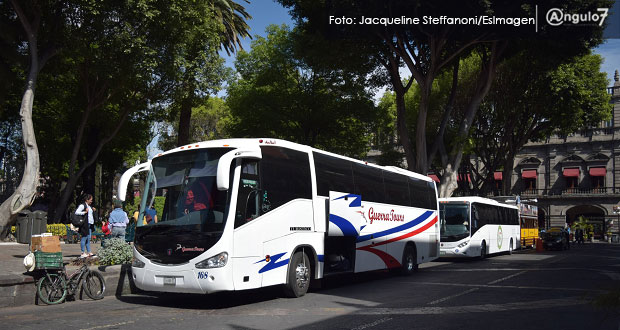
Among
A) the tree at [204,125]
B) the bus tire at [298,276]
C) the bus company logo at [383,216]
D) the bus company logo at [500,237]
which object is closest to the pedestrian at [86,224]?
the bus tire at [298,276]

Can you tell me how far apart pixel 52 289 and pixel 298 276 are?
472cm

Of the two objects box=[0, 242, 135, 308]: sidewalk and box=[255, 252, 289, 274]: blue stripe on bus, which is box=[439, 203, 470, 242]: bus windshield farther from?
box=[0, 242, 135, 308]: sidewalk

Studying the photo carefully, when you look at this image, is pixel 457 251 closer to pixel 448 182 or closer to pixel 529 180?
pixel 448 182

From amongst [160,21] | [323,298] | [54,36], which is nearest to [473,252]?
[323,298]

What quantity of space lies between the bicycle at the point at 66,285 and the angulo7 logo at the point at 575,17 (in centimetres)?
1961

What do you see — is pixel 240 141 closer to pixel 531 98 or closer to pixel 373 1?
pixel 373 1

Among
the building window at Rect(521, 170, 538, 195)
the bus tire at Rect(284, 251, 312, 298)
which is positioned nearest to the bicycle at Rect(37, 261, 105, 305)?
the bus tire at Rect(284, 251, 312, 298)

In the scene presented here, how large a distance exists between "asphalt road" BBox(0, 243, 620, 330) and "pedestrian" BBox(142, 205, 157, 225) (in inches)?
61.9

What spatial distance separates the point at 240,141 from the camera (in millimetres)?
11016

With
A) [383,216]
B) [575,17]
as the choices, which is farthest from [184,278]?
[575,17]

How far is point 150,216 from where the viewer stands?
10.8 m

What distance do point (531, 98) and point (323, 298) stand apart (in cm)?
2915

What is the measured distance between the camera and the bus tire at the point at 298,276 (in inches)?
452

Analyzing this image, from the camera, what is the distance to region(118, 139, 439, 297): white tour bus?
33.1 ft
